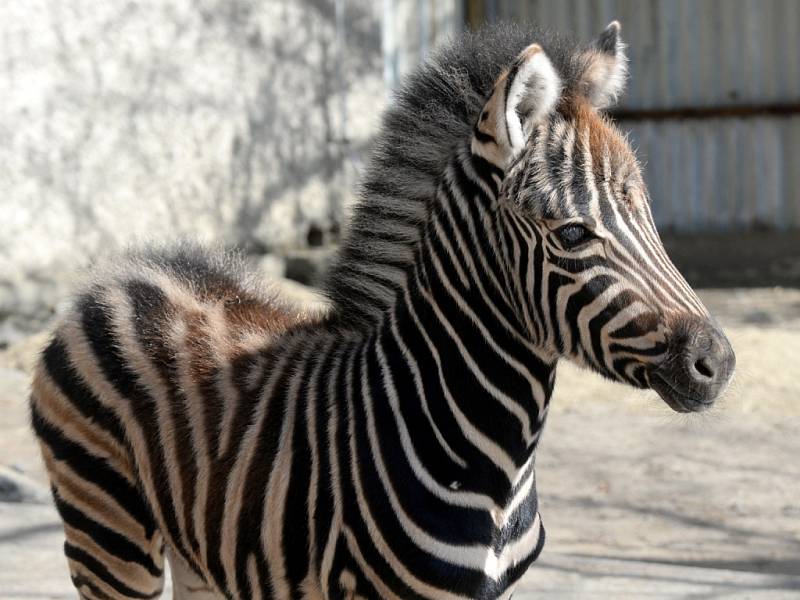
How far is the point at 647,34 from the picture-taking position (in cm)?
1247

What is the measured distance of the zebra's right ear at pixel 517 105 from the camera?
A: 247cm

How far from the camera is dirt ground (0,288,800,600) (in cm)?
450

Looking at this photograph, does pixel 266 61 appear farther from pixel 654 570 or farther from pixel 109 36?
pixel 654 570

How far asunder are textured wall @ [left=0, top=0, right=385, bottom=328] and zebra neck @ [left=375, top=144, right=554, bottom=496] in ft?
18.4

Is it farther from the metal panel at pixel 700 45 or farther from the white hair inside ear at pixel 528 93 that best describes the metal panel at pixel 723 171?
the white hair inside ear at pixel 528 93

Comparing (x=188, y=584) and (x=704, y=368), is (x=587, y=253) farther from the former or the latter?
(x=188, y=584)

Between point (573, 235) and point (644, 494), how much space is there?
370cm

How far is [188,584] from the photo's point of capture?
3.59 meters

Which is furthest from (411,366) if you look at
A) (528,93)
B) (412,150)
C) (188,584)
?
(188,584)

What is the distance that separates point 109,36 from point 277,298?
575cm

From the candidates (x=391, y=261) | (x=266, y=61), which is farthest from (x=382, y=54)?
(x=391, y=261)

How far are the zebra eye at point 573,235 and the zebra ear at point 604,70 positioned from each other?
1.48ft

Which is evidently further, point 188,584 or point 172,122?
point 172,122

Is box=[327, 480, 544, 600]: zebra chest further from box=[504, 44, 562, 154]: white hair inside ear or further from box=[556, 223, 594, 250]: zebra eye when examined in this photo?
box=[504, 44, 562, 154]: white hair inside ear
